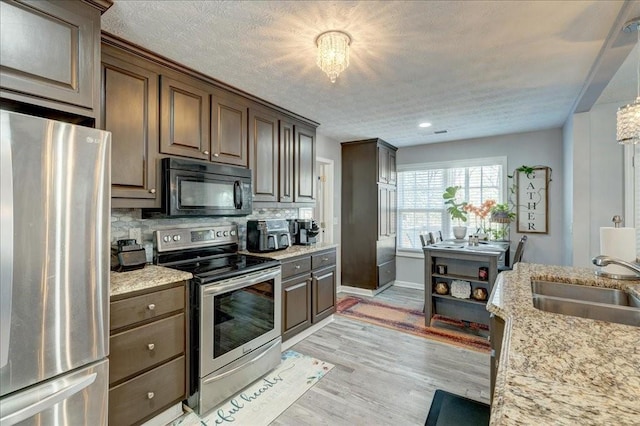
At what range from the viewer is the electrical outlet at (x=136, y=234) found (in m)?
2.24

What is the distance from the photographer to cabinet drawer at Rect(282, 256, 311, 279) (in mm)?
2816

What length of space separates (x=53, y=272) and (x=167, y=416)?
1.23 meters

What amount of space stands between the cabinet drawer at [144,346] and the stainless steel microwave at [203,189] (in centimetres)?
79

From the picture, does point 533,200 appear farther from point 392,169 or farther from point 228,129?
point 228,129

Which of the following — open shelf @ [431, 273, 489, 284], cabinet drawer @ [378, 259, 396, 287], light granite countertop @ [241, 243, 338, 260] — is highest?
light granite countertop @ [241, 243, 338, 260]

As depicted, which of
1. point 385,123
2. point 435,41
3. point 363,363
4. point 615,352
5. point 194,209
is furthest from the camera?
point 385,123

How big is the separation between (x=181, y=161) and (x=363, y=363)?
7.40 ft

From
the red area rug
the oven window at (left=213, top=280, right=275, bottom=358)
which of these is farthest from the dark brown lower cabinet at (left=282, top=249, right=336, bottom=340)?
the red area rug

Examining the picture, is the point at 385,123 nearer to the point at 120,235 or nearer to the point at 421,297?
the point at 421,297

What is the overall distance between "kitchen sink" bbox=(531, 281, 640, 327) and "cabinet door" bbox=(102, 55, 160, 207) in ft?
8.23

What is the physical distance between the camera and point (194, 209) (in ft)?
7.71

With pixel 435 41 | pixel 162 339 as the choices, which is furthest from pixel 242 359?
pixel 435 41

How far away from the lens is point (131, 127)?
202 centimetres

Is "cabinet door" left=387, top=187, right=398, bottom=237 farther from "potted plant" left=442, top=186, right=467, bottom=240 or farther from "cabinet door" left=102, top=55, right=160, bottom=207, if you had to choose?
"cabinet door" left=102, top=55, right=160, bottom=207
